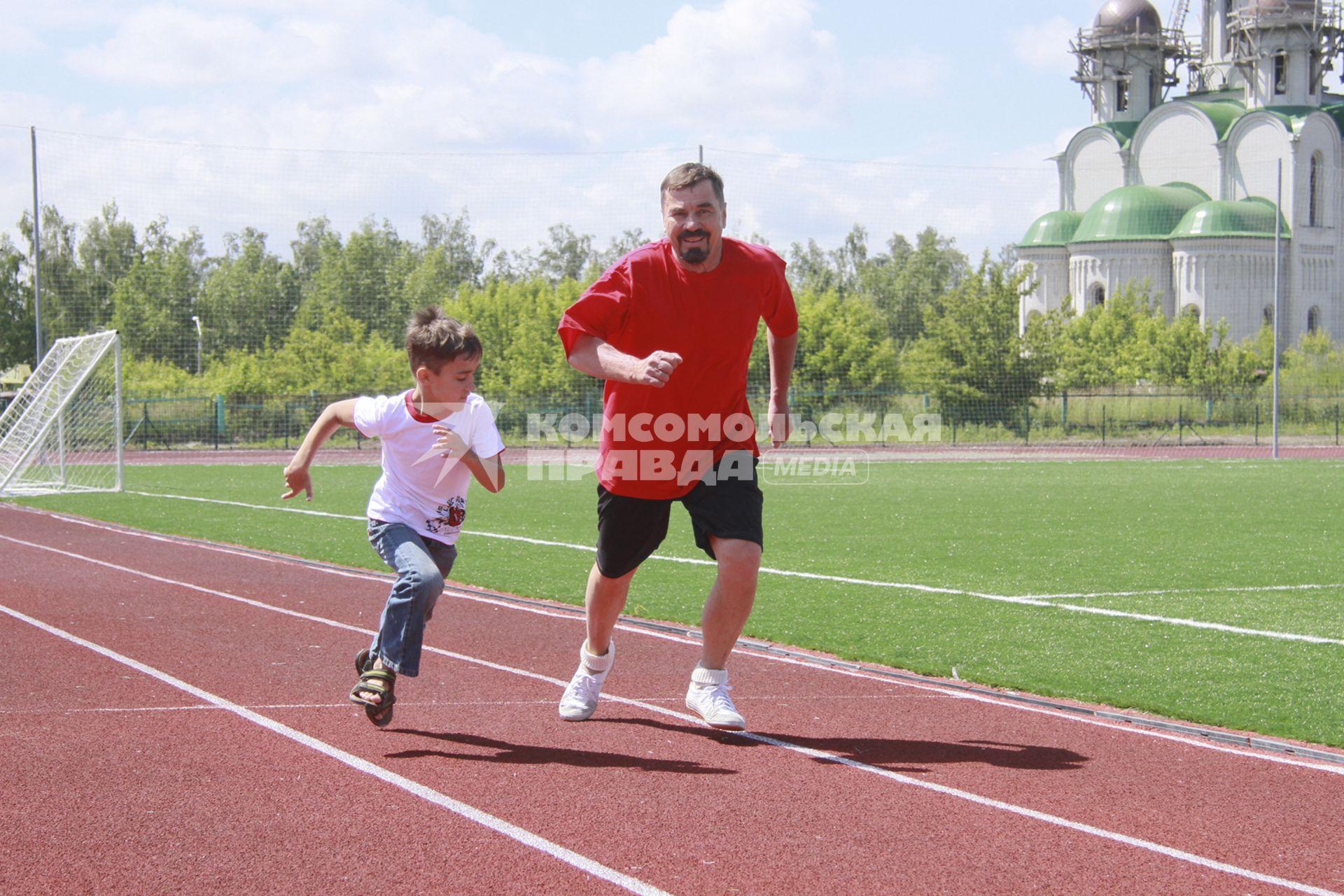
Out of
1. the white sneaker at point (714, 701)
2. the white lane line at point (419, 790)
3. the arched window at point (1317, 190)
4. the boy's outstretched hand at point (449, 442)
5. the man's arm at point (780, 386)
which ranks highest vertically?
the arched window at point (1317, 190)

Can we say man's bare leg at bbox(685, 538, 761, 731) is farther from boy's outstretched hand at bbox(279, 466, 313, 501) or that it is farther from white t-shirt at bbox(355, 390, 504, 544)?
boy's outstretched hand at bbox(279, 466, 313, 501)

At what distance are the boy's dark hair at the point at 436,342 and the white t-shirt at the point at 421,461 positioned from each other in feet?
0.56

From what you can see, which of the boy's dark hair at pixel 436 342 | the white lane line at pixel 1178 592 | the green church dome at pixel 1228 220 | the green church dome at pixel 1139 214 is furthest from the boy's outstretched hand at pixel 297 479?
the green church dome at pixel 1139 214

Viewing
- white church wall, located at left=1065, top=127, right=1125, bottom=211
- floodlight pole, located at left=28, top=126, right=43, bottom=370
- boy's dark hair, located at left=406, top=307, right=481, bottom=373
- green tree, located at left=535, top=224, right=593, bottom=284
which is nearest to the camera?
boy's dark hair, located at left=406, top=307, right=481, bottom=373

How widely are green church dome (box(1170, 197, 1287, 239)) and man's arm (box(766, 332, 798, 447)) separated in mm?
63625

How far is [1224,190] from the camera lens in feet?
225

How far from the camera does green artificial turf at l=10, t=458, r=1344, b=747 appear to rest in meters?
6.78

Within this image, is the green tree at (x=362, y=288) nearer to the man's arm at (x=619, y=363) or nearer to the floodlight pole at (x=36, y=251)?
the floodlight pole at (x=36, y=251)

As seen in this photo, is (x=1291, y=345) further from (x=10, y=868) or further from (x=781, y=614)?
(x=10, y=868)

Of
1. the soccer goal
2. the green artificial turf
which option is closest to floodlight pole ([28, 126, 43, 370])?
the soccer goal

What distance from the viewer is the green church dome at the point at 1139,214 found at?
6631 centimetres

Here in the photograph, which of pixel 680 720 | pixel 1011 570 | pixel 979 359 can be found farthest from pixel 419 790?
pixel 979 359

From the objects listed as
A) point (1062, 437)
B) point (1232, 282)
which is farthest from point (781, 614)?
point (1232, 282)

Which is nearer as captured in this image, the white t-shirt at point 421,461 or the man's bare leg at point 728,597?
the man's bare leg at point 728,597
